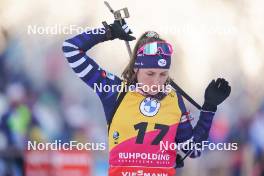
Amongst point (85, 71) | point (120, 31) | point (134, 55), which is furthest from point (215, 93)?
point (85, 71)

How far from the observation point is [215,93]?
4.05 metres

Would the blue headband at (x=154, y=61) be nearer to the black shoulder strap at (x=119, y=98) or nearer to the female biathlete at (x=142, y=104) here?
the female biathlete at (x=142, y=104)

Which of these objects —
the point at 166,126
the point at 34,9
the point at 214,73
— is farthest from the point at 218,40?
the point at 34,9

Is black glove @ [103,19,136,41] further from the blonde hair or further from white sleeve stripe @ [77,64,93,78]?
white sleeve stripe @ [77,64,93,78]

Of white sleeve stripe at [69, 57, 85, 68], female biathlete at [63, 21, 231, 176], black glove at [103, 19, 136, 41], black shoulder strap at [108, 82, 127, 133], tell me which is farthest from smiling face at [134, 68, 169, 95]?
white sleeve stripe at [69, 57, 85, 68]

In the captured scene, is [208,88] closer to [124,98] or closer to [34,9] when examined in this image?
[124,98]

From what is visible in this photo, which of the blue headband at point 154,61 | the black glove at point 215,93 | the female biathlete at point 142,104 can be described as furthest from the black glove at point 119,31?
the black glove at point 215,93

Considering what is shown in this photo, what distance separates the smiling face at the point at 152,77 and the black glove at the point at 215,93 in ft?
0.86

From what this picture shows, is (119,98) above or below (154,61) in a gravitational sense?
below

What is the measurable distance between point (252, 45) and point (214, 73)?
0.28m

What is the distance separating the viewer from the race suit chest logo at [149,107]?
13.2 ft

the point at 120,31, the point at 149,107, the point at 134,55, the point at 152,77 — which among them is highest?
the point at 120,31

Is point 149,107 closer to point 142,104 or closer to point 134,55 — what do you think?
point 142,104

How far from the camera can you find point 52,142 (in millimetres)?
4066
